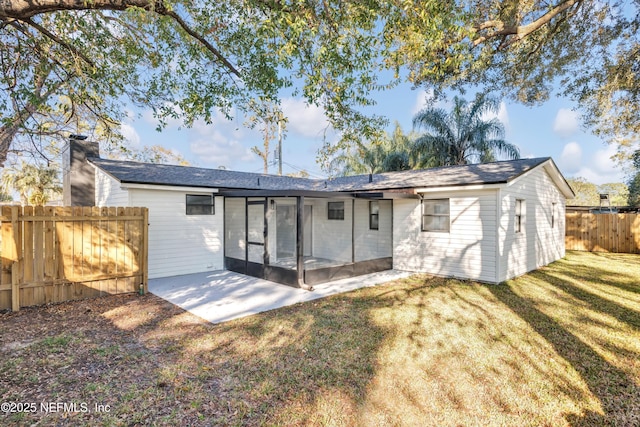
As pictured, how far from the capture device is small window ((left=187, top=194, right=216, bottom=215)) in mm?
9227

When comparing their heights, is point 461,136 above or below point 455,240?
above

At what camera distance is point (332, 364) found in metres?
3.69

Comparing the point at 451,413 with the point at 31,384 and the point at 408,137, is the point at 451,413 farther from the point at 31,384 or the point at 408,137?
the point at 408,137

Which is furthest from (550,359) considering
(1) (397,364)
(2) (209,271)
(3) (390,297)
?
(2) (209,271)

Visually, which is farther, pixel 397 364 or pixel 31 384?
pixel 397 364

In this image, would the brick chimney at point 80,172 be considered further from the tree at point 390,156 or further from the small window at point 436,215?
the tree at point 390,156

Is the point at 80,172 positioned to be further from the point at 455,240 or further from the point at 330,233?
the point at 455,240

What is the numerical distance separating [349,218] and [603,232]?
1196cm

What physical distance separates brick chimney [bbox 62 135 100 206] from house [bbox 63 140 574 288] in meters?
0.03

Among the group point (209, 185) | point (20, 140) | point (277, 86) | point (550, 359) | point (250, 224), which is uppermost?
point (277, 86)

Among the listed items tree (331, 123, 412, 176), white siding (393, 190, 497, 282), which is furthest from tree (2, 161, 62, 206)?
white siding (393, 190, 497, 282)

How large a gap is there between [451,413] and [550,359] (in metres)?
1.98

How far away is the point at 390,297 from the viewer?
6.65 metres

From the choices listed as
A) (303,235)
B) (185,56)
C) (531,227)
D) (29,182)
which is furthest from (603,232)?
(29,182)
